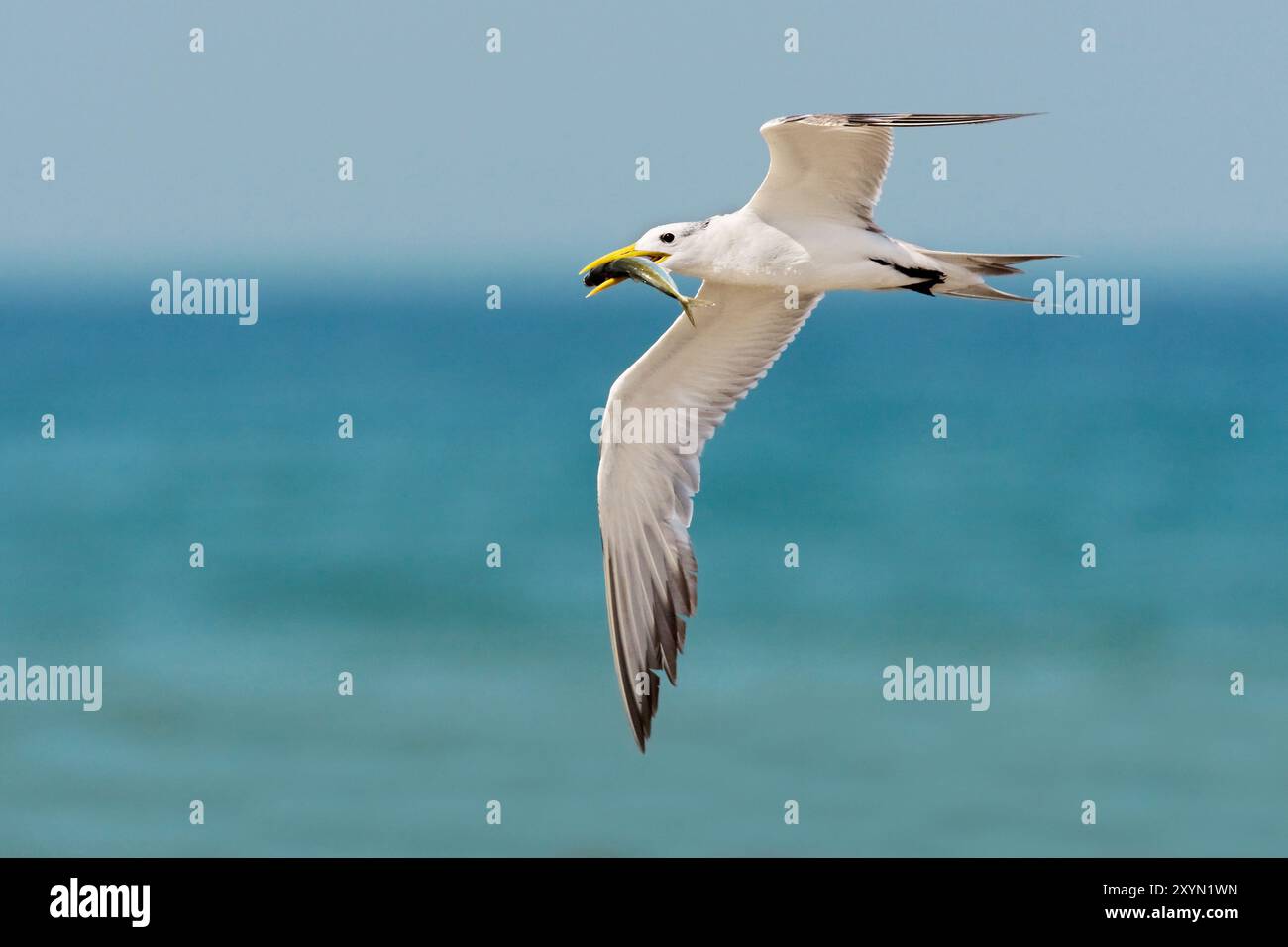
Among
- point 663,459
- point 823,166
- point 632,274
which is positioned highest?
point 823,166

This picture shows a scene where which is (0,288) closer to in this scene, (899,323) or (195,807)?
(899,323)

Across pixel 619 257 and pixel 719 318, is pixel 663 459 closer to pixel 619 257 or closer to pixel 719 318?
pixel 719 318

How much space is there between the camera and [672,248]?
28.5 feet

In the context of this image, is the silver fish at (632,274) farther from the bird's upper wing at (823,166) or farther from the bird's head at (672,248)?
the bird's upper wing at (823,166)

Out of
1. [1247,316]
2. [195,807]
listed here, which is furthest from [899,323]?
[195,807]

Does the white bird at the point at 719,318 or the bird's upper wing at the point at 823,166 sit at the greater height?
the bird's upper wing at the point at 823,166

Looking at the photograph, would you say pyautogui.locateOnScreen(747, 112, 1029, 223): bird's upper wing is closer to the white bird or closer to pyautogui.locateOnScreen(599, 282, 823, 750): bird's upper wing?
the white bird

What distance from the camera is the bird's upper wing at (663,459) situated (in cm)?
959

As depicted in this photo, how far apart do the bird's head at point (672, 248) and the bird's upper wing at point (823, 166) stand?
0.98 ft

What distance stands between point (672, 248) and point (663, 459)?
1.44 meters

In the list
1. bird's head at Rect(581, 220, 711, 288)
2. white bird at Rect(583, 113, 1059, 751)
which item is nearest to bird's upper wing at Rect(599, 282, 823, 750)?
white bird at Rect(583, 113, 1059, 751)

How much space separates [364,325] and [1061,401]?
1718 cm

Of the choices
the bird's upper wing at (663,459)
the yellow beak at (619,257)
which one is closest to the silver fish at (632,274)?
the yellow beak at (619,257)

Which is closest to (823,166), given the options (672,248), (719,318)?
(672,248)
